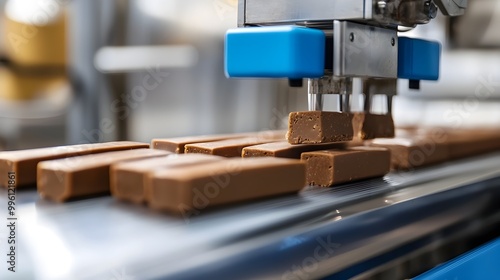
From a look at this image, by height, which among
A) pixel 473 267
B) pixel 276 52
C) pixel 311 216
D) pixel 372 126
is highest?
pixel 276 52

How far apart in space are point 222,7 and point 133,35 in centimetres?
50

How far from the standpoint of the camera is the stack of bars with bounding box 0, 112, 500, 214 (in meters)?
0.77

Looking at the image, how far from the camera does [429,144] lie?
1.37 metres

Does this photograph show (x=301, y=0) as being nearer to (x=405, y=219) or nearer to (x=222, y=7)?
(x=405, y=219)

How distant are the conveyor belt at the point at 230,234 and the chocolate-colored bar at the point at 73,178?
0.02 meters

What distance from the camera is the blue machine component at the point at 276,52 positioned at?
2.96ft

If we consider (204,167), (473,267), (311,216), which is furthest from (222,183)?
(473,267)

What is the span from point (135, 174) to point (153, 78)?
2.30m

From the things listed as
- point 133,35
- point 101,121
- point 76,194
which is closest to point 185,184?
point 76,194

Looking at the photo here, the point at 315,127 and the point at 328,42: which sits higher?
the point at 328,42

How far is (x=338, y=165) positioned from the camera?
101 cm

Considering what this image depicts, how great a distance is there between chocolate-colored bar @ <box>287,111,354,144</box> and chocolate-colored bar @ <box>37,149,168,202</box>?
12.0 inches

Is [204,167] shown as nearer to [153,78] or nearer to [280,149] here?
[280,149]

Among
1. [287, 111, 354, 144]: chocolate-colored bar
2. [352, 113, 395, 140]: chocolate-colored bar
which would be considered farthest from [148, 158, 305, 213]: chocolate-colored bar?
[352, 113, 395, 140]: chocolate-colored bar
